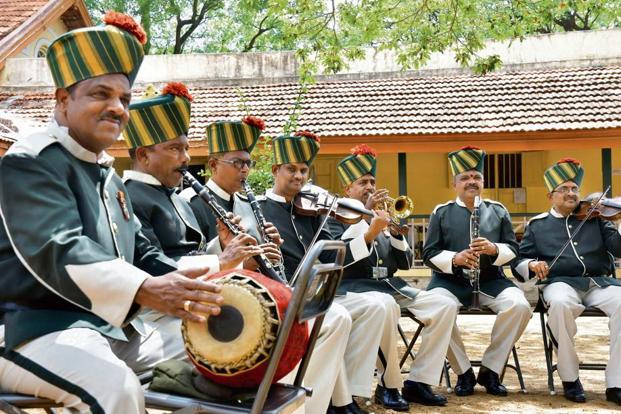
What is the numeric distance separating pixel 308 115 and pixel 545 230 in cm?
859

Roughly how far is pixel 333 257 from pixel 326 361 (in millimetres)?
1285

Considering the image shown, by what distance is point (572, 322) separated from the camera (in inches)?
267

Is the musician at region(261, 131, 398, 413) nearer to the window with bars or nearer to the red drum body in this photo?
the red drum body

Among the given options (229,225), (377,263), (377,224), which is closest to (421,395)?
(377,263)

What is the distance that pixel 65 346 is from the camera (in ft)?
9.72

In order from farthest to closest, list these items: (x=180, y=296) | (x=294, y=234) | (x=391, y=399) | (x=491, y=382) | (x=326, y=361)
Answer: (x=491, y=382)
(x=294, y=234)
(x=391, y=399)
(x=326, y=361)
(x=180, y=296)

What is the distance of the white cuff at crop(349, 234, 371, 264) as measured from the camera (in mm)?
6337

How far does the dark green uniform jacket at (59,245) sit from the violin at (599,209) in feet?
16.6

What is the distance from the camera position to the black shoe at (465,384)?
6.79 metres

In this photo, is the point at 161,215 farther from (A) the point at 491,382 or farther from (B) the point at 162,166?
(A) the point at 491,382

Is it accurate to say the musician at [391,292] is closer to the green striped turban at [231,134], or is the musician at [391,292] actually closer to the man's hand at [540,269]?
the man's hand at [540,269]

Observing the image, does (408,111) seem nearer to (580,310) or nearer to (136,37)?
(580,310)

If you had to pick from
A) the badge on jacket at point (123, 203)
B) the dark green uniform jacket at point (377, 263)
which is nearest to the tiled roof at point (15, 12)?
the dark green uniform jacket at point (377, 263)

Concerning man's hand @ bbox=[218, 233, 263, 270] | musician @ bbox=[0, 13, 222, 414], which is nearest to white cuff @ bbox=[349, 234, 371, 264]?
man's hand @ bbox=[218, 233, 263, 270]
